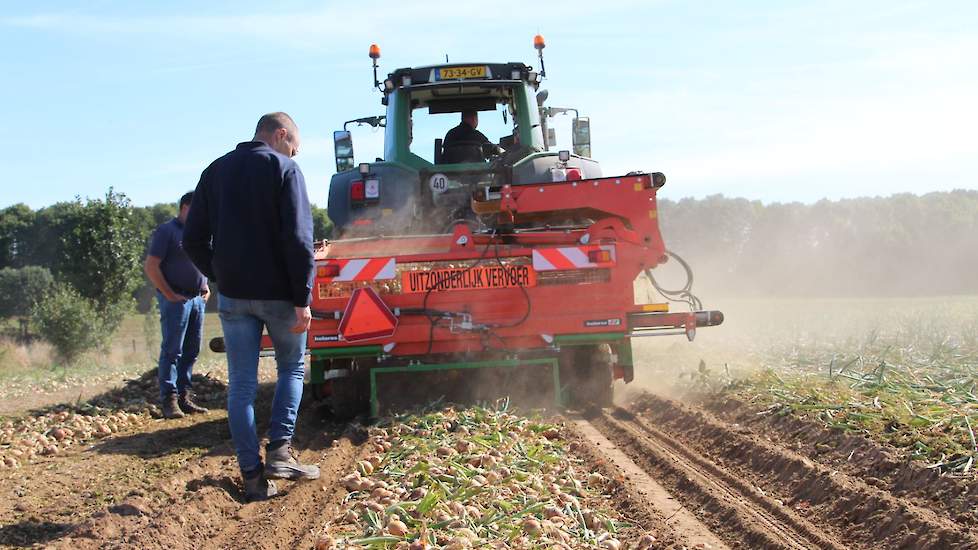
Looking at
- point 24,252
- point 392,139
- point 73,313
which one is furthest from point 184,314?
point 24,252

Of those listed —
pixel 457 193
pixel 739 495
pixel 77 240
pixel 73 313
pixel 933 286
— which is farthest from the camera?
pixel 933 286

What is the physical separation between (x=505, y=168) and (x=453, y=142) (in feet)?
2.75

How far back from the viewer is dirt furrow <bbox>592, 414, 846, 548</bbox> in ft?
13.2

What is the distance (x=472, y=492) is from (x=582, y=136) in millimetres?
6018

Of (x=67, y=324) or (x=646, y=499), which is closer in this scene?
(x=646, y=499)

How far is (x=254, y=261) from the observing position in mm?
4648

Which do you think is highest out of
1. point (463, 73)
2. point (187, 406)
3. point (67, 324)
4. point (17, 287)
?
point (463, 73)

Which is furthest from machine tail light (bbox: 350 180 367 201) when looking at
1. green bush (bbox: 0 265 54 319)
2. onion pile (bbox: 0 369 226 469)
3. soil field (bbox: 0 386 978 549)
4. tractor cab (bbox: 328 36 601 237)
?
green bush (bbox: 0 265 54 319)

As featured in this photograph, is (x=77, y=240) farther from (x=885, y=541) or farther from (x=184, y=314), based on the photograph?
(x=885, y=541)

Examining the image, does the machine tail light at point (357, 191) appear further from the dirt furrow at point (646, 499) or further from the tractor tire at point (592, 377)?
the dirt furrow at point (646, 499)

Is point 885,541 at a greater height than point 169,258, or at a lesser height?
lesser

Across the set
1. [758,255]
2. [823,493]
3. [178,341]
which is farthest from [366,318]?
[758,255]

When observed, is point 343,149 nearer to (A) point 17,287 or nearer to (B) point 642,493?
(B) point 642,493

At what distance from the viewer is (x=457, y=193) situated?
8648mm
